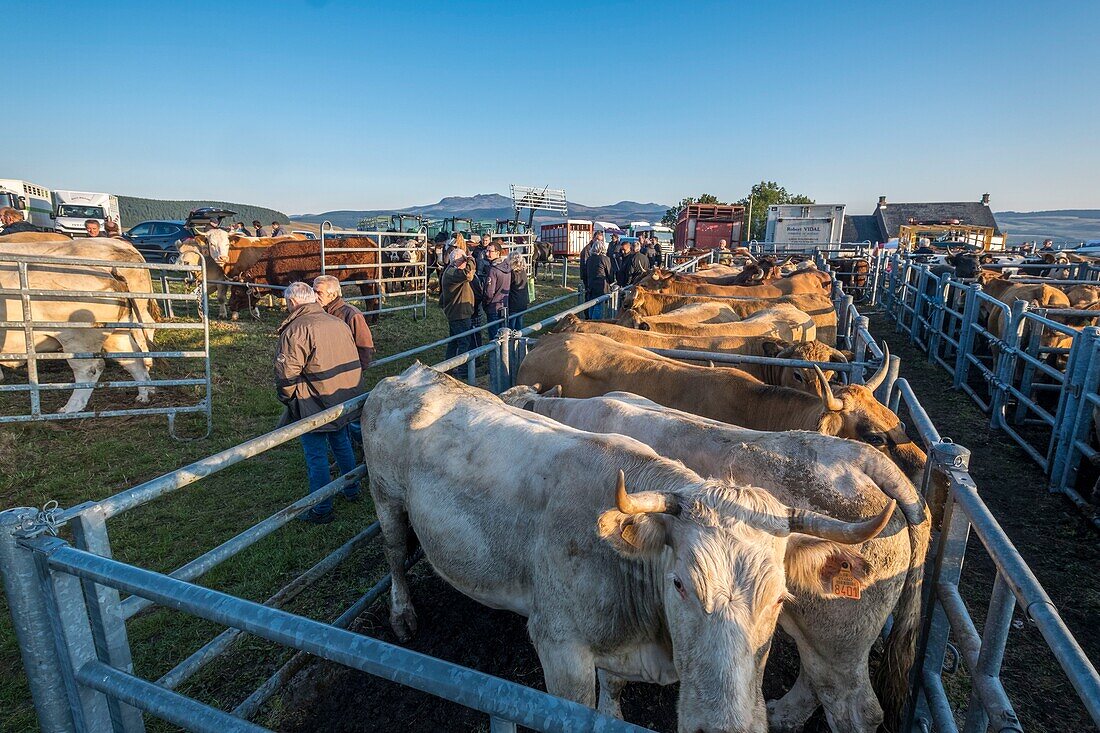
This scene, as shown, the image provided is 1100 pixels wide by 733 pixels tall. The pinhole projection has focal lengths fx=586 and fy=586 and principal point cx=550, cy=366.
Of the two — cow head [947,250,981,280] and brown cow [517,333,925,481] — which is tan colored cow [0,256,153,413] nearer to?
brown cow [517,333,925,481]

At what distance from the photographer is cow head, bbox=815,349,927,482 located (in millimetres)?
3748

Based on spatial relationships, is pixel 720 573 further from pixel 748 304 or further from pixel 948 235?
pixel 948 235

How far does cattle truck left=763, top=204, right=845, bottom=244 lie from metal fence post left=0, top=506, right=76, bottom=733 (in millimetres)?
26931

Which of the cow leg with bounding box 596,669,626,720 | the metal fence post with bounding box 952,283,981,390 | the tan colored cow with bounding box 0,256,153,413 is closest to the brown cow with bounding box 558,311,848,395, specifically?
the cow leg with bounding box 596,669,626,720

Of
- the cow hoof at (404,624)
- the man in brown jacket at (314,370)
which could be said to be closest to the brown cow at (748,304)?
the man in brown jacket at (314,370)

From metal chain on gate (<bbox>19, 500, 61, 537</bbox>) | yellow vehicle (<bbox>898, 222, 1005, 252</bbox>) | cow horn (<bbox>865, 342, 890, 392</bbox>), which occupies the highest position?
yellow vehicle (<bbox>898, 222, 1005, 252</bbox>)

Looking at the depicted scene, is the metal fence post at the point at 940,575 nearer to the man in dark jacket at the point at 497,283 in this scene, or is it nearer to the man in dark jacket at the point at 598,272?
the man in dark jacket at the point at 497,283

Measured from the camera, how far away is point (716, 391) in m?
4.98

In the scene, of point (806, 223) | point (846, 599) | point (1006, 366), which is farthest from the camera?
point (806, 223)

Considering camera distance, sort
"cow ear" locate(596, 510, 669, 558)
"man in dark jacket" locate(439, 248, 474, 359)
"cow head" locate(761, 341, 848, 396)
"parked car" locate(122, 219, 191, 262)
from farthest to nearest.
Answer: "parked car" locate(122, 219, 191, 262) → "man in dark jacket" locate(439, 248, 474, 359) → "cow head" locate(761, 341, 848, 396) → "cow ear" locate(596, 510, 669, 558)

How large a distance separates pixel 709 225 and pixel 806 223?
507cm

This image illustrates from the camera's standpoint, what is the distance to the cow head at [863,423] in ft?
12.3

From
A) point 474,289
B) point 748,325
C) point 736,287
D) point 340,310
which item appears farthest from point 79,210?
point 748,325

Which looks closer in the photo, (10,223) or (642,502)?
(642,502)
